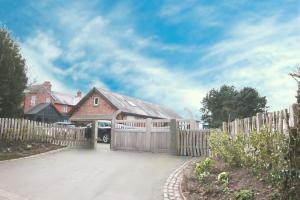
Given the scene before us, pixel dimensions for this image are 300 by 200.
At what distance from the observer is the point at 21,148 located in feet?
58.1

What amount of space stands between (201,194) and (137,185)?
2.27 m

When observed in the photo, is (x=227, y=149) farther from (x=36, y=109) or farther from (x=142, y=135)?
(x=36, y=109)

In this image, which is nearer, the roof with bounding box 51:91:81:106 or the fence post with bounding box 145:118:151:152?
the fence post with bounding box 145:118:151:152

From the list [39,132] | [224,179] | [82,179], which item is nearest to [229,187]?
[224,179]

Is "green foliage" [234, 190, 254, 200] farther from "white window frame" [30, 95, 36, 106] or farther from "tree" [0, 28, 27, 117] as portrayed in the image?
"white window frame" [30, 95, 36, 106]

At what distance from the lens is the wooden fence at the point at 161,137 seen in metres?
18.1

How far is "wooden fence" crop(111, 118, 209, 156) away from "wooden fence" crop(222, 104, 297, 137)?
5.44m

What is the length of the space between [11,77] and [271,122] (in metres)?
15.7

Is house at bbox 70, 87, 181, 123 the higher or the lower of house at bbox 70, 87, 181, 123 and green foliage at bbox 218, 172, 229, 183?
the higher

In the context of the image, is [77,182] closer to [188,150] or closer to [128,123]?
[188,150]

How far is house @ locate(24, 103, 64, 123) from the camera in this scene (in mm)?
57031

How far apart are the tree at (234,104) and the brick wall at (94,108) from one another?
531 inches

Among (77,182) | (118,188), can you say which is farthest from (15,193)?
(118,188)

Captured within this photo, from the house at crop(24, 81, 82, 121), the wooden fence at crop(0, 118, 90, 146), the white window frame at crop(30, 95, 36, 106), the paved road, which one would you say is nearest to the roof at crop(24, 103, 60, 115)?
the house at crop(24, 81, 82, 121)
